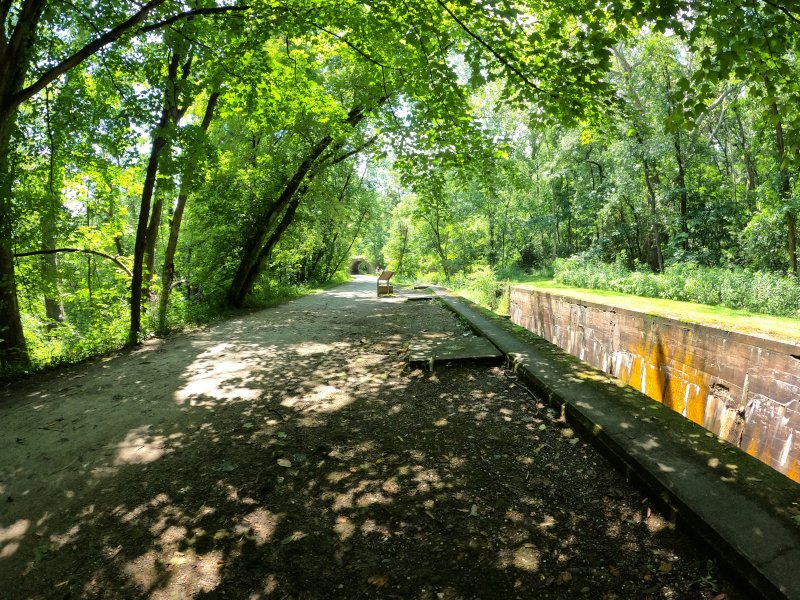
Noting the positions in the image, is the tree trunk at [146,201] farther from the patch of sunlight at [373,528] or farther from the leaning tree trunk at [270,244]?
the patch of sunlight at [373,528]

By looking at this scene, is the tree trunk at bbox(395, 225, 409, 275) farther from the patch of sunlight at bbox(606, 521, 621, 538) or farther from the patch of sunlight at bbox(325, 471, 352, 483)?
the patch of sunlight at bbox(606, 521, 621, 538)

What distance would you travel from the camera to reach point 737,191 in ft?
64.5

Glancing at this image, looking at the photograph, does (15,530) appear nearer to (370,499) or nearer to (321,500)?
(321,500)

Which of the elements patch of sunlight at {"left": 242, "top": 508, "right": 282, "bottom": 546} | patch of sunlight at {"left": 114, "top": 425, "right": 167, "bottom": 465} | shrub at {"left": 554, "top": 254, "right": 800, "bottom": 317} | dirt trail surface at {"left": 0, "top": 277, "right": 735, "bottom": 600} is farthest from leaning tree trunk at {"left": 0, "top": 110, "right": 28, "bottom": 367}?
shrub at {"left": 554, "top": 254, "right": 800, "bottom": 317}

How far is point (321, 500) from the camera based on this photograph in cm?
274

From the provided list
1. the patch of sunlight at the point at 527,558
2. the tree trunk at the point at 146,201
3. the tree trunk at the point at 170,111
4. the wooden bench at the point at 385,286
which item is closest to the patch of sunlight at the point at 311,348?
the tree trunk at the point at 146,201

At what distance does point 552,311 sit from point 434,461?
919cm

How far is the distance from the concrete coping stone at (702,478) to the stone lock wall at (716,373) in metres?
2.16

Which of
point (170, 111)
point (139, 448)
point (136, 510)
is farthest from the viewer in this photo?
point (170, 111)

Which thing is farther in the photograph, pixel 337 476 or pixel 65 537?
pixel 337 476

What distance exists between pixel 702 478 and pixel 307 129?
12.3 m

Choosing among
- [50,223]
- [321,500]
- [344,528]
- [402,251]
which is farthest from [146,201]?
[402,251]

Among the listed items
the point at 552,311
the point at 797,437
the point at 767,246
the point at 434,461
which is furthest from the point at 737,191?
the point at 434,461

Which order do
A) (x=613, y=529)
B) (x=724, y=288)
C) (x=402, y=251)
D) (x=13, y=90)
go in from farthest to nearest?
(x=402, y=251) → (x=724, y=288) → (x=13, y=90) → (x=613, y=529)
